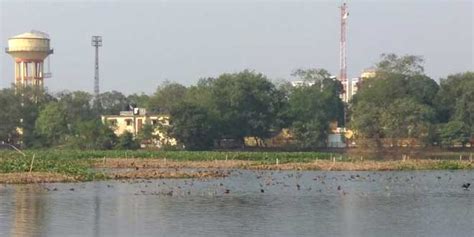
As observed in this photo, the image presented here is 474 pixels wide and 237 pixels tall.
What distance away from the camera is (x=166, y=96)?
104 meters

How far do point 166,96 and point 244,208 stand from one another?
2869 inches

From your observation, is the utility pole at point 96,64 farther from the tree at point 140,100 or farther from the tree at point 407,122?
the tree at point 407,122

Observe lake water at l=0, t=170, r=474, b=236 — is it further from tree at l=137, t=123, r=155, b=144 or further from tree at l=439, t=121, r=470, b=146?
tree at l=137, t=123, r=155, b=144

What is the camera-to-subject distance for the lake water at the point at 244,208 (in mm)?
25594

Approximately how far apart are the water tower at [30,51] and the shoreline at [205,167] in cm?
4414

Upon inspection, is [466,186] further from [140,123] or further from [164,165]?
[140,123]

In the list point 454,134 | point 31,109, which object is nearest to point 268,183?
point 454,134

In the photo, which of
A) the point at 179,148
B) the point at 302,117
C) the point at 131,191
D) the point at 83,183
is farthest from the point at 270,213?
the point at 302,117

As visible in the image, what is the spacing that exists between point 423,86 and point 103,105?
155ft

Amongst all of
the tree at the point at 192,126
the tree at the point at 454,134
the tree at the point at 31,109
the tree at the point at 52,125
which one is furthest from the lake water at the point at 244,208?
the tree at the point at 31,109

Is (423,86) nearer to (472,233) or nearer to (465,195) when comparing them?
(465,195)

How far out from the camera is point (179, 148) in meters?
89.2

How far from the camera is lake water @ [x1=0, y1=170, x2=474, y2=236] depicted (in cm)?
2559

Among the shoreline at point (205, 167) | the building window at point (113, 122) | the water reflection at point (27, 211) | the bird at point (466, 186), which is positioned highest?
the building window at point (113, 122)
